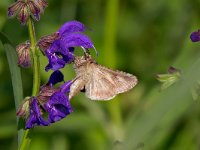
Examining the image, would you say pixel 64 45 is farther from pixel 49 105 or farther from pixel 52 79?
pixel 49 105

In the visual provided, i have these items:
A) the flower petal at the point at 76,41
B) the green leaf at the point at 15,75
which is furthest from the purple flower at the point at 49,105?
the flower petal at the point at 76,41

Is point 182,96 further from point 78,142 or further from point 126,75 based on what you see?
point 78,142

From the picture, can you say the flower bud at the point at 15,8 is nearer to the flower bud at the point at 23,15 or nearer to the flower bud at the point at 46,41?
the flower bud at the point at 23,15

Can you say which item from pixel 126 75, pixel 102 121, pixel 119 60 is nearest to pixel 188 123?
pixel 102 121

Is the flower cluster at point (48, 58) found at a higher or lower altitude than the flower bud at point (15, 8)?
lower

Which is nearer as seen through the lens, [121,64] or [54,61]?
[54,61]

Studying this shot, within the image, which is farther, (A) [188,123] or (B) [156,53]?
(B) [156,53]

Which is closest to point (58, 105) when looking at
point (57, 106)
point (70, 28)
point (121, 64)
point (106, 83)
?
point (57, 106)
